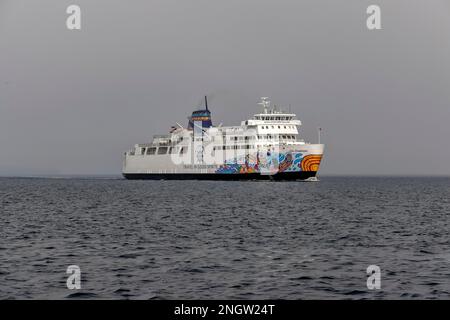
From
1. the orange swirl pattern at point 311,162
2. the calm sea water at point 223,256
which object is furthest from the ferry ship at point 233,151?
the calm sea water at point 223,256

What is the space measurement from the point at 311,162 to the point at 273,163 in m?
7.21

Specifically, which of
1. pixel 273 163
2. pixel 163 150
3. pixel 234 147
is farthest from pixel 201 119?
pixel 273 163

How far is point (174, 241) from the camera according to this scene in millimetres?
27734

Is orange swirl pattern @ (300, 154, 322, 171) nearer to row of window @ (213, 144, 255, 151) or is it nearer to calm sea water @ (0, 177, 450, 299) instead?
row of window @ (213, 144, 255, 151)

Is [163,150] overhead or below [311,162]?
overhead

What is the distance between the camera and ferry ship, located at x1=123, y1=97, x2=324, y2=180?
324ft

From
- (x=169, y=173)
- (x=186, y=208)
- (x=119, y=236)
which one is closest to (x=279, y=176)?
(x=169, y=173)

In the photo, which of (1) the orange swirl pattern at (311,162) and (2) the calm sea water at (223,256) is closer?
(2) the calm sea water at (223,256)

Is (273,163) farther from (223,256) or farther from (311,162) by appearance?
(223,256)

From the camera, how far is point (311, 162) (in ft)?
318

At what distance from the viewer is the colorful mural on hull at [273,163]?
96875 millimetres

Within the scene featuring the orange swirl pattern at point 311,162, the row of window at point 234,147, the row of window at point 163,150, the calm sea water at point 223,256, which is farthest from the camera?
the row of window at point 163,150

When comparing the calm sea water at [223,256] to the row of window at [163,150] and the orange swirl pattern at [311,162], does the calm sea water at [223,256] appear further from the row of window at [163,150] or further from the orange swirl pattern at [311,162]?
the row of window at [163,150]
